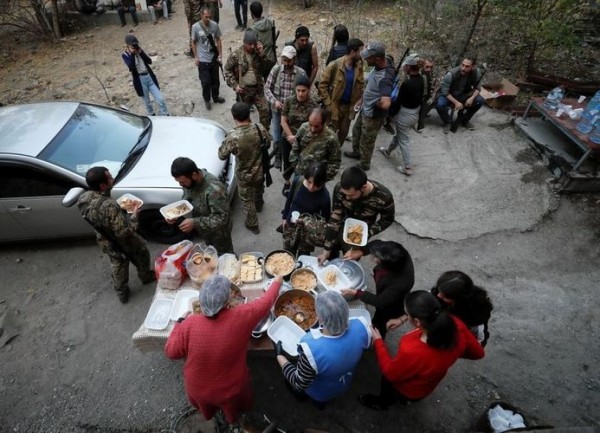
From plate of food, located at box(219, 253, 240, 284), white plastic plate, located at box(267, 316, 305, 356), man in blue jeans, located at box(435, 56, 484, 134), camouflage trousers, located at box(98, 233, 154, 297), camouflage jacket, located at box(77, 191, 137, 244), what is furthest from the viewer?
man in blue jeans, located at box(435, 56, 484, 134)

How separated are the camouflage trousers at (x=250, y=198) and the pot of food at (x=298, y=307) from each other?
2084mm

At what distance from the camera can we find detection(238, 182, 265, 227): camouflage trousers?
4.83 metres

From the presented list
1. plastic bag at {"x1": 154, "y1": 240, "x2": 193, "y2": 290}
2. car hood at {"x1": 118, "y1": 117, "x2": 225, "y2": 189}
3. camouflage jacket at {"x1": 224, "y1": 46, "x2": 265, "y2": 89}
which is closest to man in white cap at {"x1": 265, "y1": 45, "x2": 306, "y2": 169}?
camouflage jacket at {"x1": 224, "y1": 46, "x2": 265, "y2": 89}

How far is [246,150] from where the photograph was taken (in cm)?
445

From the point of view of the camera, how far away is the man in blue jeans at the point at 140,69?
640 centimetres

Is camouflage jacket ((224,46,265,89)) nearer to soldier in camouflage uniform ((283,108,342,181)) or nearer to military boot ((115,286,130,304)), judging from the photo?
soldier in camouflage uniform ((283,108,342,181))

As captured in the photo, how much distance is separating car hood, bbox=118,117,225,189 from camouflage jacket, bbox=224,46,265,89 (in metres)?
1.13

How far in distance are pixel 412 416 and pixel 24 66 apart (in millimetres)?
13142

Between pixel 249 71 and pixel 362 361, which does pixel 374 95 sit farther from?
pixel 362 361

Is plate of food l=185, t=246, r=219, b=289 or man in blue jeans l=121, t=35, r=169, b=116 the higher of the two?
man in blue jeans l=121, t=35, r=169, b=116

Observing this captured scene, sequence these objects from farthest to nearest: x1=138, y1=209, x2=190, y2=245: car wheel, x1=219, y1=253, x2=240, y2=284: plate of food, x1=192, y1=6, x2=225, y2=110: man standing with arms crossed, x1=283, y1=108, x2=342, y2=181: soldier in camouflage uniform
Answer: x1=192, y1=6, x2=225, y2=110: man standing with arms crossed
x1=138, y1=209, x2=190, y2=245: car wheel
x1=283, y1=108, x2=342, y2=181: soldier in camouflage uniform
x1=219, y1=253, x2=240, y2=284: plate of food

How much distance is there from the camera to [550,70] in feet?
28.0

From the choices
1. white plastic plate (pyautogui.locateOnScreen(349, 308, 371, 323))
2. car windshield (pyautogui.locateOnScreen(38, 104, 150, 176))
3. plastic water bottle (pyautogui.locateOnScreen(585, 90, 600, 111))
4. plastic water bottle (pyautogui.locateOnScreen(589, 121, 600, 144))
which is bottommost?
white plastic plate (pyautogui.locateOnScreen(349, 308, 371, 323))

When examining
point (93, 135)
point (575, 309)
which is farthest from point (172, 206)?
point (575, 309)
